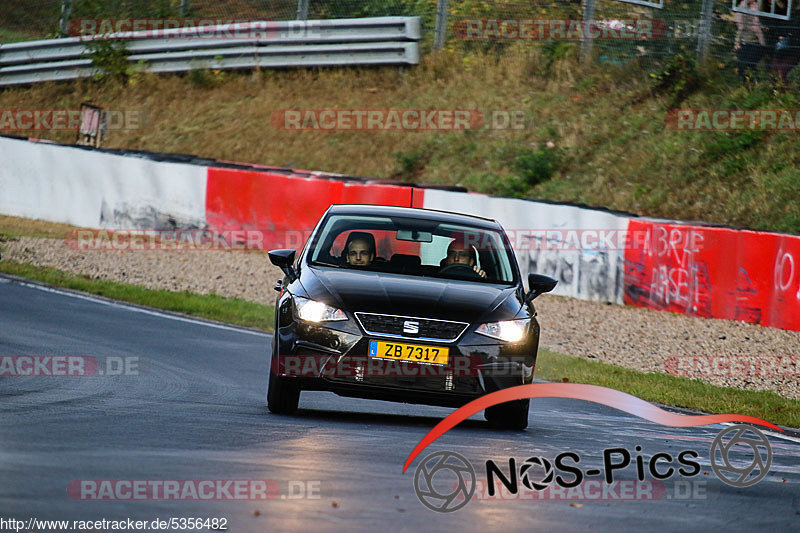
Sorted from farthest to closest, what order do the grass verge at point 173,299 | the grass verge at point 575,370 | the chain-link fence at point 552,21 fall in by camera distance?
the chain-link fence at point 552,21 → the grass verge at point 173,299 → the grass verge at point 575,370

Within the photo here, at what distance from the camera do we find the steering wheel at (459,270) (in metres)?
9.19

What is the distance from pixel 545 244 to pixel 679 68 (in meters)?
8.12

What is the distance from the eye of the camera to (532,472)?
6742 mm

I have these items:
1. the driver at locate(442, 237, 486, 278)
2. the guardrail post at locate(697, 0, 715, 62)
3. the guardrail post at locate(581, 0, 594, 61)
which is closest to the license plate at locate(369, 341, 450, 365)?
the driver at locate(442, 237, 486, 278)

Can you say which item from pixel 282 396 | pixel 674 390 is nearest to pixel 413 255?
pixel 282 396

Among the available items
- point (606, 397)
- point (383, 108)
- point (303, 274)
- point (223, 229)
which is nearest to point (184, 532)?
point (303, 274)

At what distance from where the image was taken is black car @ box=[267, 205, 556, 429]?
8.02 m

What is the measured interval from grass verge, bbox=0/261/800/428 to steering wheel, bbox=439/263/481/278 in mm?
3106

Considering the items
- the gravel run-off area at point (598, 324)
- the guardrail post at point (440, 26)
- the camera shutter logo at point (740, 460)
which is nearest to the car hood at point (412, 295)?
the camera shutter logo at point (740, 460)

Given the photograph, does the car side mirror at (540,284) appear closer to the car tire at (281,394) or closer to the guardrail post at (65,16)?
the car tire at (281,394)

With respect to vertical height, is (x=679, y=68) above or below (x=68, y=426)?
above

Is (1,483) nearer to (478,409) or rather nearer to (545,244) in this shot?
(478,409)

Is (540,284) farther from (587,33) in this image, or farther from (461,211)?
(587,33)

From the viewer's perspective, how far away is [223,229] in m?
22.6
